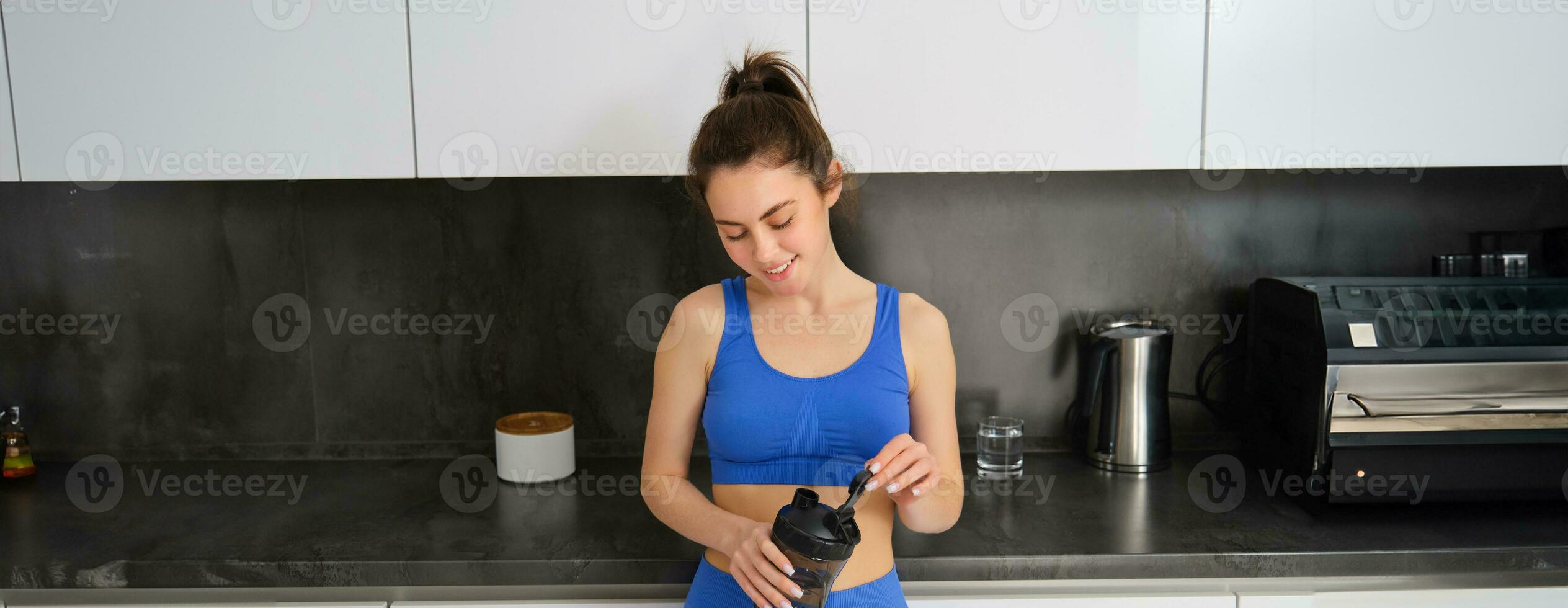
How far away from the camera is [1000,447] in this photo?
162 centimetres

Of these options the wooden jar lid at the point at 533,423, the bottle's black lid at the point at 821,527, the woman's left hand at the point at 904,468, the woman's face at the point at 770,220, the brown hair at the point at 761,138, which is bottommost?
the wooden jar lid at the point at 533,423

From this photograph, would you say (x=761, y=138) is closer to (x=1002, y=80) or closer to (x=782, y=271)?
(x=782, y=271)

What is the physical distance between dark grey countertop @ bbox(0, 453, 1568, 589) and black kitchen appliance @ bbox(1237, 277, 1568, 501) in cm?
6

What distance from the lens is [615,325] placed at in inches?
68.8

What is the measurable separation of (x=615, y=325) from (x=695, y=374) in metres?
0.61

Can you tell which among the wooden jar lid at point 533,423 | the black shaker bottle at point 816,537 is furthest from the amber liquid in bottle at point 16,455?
the black shaker bottle at point 816,537

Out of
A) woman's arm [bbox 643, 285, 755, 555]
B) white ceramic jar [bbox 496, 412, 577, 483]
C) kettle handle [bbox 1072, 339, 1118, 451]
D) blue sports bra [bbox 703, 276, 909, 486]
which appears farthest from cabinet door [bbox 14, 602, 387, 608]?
kettle handle [bbox 1072, 339, 1118, 451]

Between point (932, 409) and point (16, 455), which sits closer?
point (932, 409)

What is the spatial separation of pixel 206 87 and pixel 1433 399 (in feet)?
6.29

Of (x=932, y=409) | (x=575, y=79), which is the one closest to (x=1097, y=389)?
(x=932, y=409)

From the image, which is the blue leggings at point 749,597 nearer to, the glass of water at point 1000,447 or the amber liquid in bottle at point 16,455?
the glass of water at point 1000,447

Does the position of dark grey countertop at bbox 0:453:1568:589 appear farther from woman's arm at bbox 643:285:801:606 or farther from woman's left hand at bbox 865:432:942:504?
woman's left hand at bbox 865:432:942:504

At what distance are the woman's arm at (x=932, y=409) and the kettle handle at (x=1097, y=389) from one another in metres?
0.52

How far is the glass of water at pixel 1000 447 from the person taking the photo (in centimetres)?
161
